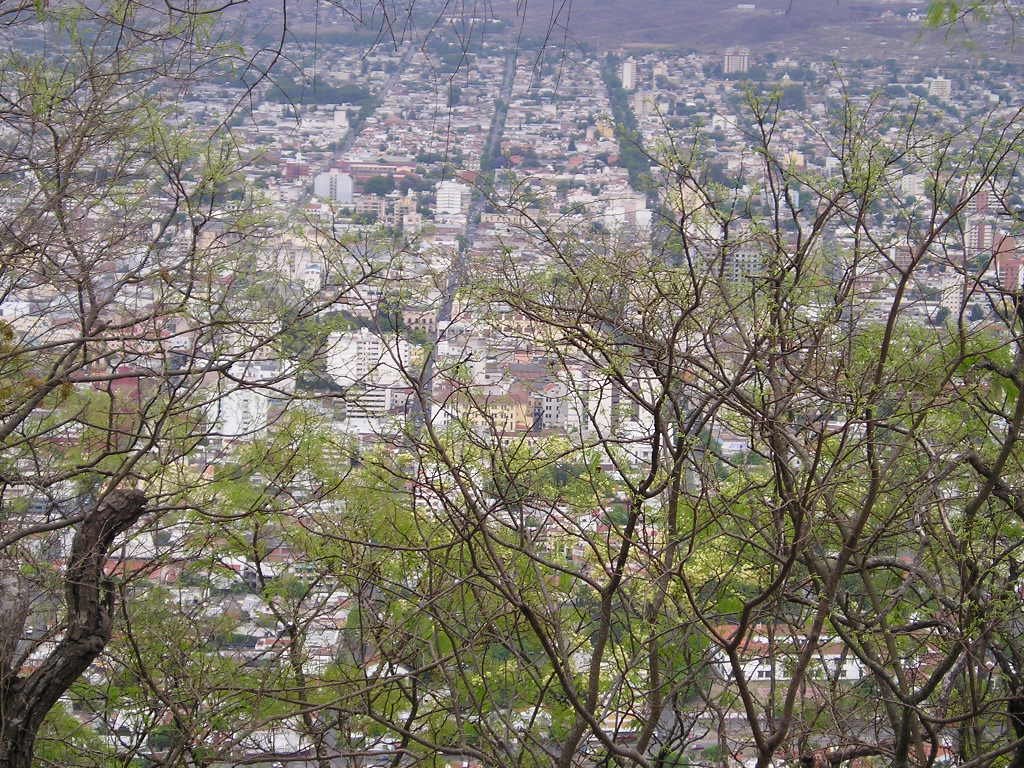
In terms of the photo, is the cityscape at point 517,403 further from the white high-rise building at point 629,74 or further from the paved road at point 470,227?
the white high-rise building at point 629,74

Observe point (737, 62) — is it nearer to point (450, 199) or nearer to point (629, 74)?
point (629, 74)

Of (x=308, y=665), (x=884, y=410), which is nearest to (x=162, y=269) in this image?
(x=308, y=665)

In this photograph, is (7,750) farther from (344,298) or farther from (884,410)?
(884,410)

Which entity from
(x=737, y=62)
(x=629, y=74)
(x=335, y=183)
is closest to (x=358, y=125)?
(x=335, y=183)

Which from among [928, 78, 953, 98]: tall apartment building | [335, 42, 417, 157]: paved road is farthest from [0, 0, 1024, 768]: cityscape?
[335, 42, 417, 157]: paved road

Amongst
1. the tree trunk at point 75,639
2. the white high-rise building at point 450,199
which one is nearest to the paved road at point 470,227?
the white high-rise building at point 450,199

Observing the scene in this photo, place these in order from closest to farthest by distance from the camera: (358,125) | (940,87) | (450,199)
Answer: (450,199)
(940,87)
(358,125)
